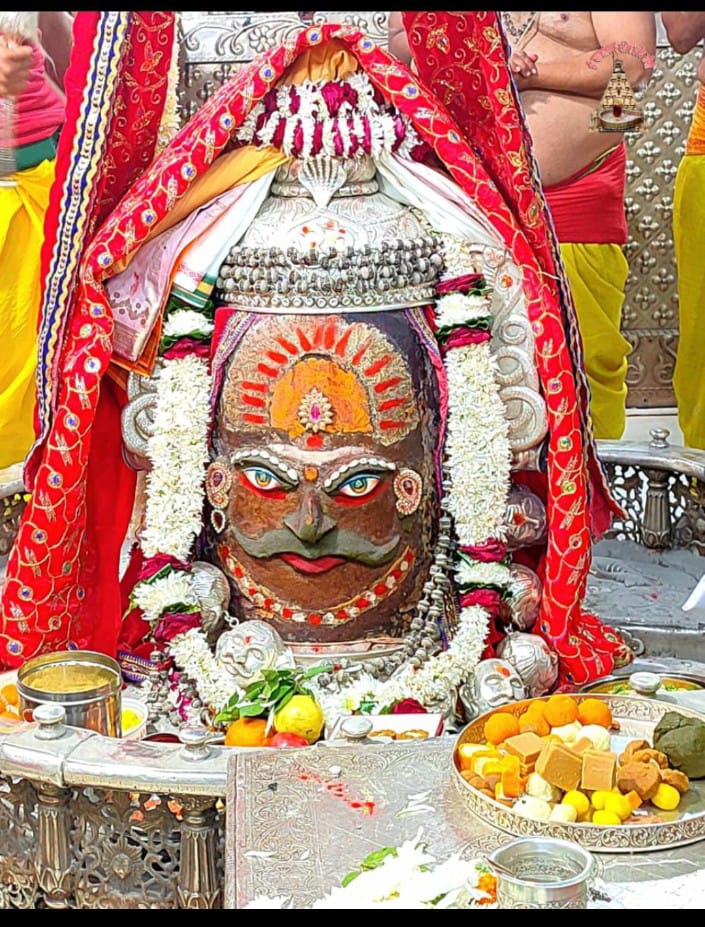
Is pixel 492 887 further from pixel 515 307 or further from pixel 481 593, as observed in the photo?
pixel 515 307

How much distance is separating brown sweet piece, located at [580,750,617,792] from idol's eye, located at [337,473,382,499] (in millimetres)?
1295

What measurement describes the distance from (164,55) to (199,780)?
1.85 metres

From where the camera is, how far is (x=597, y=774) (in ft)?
10.3

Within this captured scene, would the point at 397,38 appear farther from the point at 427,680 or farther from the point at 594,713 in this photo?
the point at 594,713

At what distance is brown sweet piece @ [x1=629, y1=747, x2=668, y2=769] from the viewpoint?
3234 mm

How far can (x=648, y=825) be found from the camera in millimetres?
2990

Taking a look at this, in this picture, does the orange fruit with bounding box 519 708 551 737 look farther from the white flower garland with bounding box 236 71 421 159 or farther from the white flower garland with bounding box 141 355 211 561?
the white flower garland with bounding box 236 71 421 159

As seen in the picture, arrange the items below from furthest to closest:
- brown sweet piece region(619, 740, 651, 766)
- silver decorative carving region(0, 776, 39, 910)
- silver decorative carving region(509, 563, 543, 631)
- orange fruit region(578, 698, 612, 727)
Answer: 1. silver decorative carving region(509, 563, 543, 631)
2. silver decorative carving region(0, 776, 39, 910)
3. orange fruit region(578, 698, 612, 727)
4. brown sweet piece region(619, 740, 651, 766)

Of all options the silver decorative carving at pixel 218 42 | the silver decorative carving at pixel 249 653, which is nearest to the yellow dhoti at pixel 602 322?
the silver decorative carving at pixel 218 42

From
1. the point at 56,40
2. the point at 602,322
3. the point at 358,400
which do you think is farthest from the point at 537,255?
the point at 56,40

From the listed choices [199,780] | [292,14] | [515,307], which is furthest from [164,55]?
[292,14]

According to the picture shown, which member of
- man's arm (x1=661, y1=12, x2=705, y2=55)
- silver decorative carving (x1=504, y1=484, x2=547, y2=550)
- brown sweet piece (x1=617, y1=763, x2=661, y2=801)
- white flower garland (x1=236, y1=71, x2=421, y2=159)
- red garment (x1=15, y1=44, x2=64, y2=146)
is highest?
man's arm (x1=661, y1=12, x2=705, y2=55)

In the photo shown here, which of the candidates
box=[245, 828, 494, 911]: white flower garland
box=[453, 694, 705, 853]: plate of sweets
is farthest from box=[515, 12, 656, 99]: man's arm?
box=[245, 828, 494, 911]: white flower garland

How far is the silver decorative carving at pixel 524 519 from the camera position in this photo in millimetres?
4457
